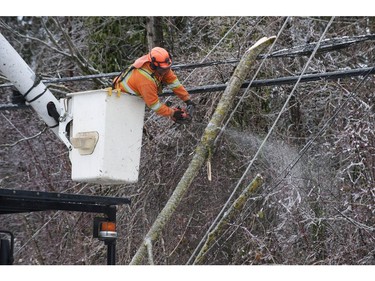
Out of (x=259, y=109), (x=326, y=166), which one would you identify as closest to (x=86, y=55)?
(x=259, y=109)

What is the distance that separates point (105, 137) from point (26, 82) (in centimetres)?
87

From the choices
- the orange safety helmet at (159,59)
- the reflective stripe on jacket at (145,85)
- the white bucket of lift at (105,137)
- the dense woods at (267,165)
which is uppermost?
the orange safety helmet at (159,59)

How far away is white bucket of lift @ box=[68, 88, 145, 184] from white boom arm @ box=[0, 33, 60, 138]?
0.29 metres

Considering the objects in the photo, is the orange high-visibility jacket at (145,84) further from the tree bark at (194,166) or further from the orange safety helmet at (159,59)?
the tree bark at (194,166)

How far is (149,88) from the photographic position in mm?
7773

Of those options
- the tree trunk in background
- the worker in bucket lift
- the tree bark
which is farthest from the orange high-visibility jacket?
the tree trunk in background

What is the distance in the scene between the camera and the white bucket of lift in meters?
7.52

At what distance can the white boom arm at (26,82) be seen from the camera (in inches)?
304

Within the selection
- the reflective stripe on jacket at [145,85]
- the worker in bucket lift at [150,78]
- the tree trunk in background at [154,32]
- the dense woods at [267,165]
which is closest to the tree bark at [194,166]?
the worker in bucket lift at [150,78]

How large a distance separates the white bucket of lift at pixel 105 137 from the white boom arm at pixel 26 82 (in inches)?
11.5

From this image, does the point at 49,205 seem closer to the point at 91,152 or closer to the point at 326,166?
the point at 91,152

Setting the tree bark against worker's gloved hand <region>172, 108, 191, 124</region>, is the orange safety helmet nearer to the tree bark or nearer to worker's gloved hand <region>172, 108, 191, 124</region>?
worker's gloved hand <region>172, 108, 191, 124</region>

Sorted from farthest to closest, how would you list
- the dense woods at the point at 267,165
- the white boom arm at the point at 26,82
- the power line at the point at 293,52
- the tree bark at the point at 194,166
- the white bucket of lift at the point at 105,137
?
the dense woods at the point at 267,165 → the power line at the point at 293,52 → the tree bark at the point at 194,166 → the white boom arm at the point at 26,82 → the white bucket of lift at the point at 105,137

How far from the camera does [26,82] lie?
7.85 metres
